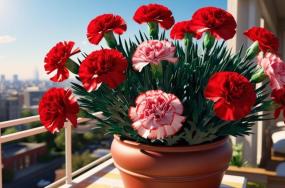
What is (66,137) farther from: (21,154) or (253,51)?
(21,154)

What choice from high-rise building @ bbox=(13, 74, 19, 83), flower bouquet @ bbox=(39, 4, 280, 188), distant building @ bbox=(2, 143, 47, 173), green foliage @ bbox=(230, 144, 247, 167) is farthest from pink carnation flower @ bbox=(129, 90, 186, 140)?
high-rise building @ bbox=(13, 74, 19, 83)

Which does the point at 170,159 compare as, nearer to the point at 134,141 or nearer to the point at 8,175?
the point at 134,141

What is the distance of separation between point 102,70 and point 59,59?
0.68 feet

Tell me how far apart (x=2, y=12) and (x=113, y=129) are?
124 feet

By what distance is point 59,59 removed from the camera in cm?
104

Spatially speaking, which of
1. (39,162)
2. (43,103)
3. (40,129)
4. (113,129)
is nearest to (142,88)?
(113,129)

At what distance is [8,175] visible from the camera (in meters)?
34.3

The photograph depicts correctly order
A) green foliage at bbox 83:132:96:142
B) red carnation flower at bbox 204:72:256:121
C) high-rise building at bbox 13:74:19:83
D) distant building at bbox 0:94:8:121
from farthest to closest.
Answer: high-rise building at bbox 13:74:19:83 → distant building at bbox 0:94:8:121 → green foliage at bbox 83:132:96:142 → red carnation flower at bbox 204:72:256:121

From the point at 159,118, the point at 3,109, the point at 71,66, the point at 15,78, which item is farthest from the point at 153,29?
the point at 15,78

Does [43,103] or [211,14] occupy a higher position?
[211,14]

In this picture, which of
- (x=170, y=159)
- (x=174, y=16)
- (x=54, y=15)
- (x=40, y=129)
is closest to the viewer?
(x=170, y=159)

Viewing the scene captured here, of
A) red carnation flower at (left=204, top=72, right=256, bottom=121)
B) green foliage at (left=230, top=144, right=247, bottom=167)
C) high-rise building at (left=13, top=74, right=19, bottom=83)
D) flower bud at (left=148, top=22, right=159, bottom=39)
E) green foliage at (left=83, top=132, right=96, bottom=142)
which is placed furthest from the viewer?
high-rise building at (left=13, top=74, right=19, bottom=83)

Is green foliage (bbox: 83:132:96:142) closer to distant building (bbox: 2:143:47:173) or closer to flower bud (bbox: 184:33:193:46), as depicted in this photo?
distant building (bbox: 2:143:47:173)

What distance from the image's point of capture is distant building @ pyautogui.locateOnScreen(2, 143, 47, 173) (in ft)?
116
